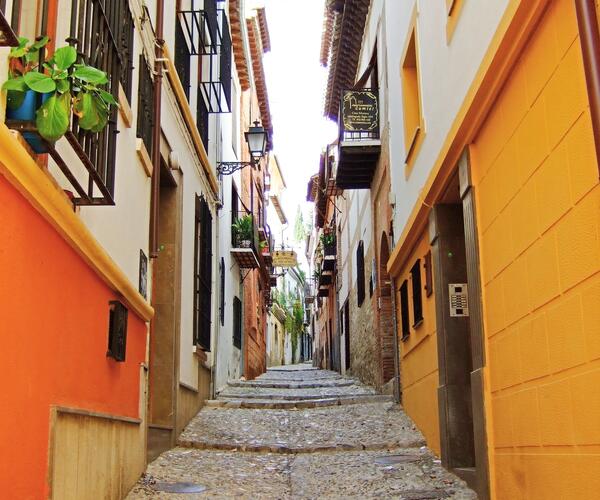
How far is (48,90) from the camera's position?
3.18 metres

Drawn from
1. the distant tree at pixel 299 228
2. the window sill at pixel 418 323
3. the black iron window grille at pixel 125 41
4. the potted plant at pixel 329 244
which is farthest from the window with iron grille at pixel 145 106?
the distant tree at pixel 299 228

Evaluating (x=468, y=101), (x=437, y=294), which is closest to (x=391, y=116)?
(x=437, y=294)

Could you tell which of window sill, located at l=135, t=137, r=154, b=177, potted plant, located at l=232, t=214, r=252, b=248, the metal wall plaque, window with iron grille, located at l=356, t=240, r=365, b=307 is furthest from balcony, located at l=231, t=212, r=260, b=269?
the metal wall plaque

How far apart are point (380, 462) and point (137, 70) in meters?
4.42

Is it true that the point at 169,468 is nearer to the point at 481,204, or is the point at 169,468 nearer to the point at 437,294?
the point at 437,294

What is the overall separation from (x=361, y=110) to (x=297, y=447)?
608 centimetres

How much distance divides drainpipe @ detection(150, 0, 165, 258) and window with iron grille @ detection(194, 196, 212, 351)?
2888 millimetres

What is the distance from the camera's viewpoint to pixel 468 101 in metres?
5.52

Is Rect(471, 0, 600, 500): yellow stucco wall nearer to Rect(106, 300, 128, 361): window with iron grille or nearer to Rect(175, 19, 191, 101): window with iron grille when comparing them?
Rect(106, 300, 128, 361): window with iron grille

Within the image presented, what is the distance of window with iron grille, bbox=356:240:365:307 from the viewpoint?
593 inches

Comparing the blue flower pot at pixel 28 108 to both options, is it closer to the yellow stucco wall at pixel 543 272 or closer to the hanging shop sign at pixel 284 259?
the yellow stucco wall at pixel 543 272

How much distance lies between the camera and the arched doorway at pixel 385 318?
1152 cm

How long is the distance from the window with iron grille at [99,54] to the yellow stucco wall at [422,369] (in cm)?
415

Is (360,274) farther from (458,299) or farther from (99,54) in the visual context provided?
(99,54)
